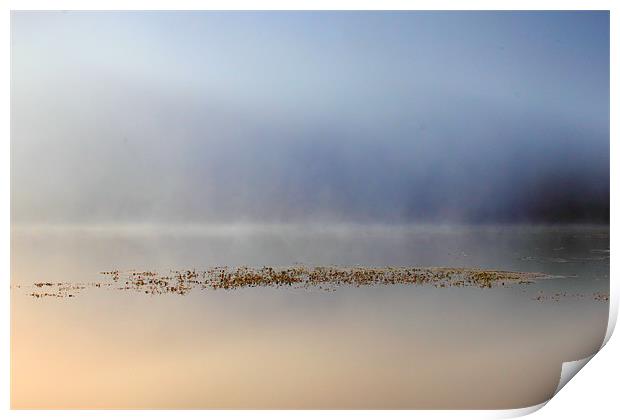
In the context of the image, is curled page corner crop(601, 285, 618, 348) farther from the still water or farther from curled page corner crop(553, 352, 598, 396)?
the still water

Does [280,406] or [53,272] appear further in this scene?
[53,272]

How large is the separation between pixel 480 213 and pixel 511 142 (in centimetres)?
55

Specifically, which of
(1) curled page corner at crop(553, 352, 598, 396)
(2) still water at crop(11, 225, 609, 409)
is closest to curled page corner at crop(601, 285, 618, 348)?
(1) curled page corner at crop(553, 352, 598, 396)

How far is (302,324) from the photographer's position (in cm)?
374

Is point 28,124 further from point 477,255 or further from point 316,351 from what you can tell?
point 477,255

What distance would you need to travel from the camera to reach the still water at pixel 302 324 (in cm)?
347

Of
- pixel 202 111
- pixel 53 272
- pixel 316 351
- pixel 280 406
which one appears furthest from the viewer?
pixel 202 111

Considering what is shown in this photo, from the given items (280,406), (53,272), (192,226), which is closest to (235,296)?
(192,226)

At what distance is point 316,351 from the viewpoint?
3.62 m

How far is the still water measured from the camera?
3471mm
